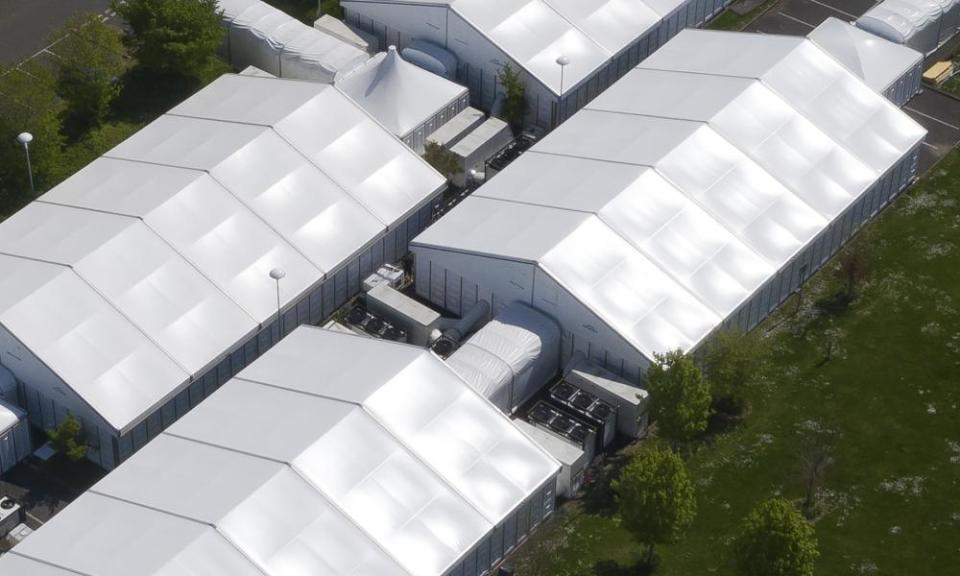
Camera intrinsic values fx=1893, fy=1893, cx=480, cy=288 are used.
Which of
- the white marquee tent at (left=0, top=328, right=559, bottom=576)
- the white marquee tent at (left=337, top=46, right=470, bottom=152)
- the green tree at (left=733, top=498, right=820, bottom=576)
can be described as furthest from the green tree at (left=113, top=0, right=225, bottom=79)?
the green tree at (left=733, top=498, right=820, bottom=576)

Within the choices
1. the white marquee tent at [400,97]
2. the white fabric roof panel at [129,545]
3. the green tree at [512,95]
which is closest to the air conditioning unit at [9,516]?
the white fabric roof panel at [129,545]

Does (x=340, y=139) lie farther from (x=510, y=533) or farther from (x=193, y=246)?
(x=510, y=533)

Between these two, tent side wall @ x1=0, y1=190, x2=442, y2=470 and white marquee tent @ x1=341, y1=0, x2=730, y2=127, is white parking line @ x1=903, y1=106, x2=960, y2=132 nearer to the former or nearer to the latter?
white marquee tent @ x1=341, y1=0, x2=730, y2=127

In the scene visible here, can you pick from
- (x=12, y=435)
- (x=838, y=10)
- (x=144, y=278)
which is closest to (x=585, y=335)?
(x=144, y=278)

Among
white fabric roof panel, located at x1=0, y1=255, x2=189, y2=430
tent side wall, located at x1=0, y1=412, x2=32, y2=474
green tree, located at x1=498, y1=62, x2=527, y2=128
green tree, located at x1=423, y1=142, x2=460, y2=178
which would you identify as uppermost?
green tree, located at x1=498, y1=62, x2=527, y2=128

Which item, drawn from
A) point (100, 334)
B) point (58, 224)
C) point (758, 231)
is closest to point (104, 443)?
point (100, 334)

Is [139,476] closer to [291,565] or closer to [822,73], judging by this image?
[291,565]
